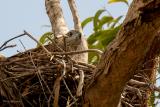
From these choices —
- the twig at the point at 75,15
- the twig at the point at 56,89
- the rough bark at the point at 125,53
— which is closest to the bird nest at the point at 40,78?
the twig at the point at 56,89

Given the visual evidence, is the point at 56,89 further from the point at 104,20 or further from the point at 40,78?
the point at 104,20

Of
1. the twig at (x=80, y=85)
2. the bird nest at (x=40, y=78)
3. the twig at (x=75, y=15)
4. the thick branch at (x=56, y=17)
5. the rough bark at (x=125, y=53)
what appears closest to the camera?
the rough bark at (x=125, y=53)

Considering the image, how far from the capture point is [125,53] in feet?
7.07

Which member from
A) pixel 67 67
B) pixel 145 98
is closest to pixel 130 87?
pixel 145 98

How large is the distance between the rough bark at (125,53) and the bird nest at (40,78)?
42 centimetres

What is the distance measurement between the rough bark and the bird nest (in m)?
0.42

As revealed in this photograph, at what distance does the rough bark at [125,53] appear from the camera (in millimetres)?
2010

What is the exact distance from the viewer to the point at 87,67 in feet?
9.74

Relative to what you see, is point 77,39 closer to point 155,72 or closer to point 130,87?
point 155,72

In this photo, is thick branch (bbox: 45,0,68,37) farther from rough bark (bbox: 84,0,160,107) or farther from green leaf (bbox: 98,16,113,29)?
rough bark (bbox: 84,0,160,107)

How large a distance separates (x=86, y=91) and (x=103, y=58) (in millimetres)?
251

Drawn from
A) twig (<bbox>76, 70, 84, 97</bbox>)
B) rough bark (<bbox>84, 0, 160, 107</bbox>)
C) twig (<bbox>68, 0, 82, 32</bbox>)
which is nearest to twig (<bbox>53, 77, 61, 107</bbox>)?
twig (<bbox>76, 70, 84, 97</bbox>)

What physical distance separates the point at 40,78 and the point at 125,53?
924 mm

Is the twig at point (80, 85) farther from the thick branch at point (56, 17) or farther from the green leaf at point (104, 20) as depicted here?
the thick branch at point (56, 17)
